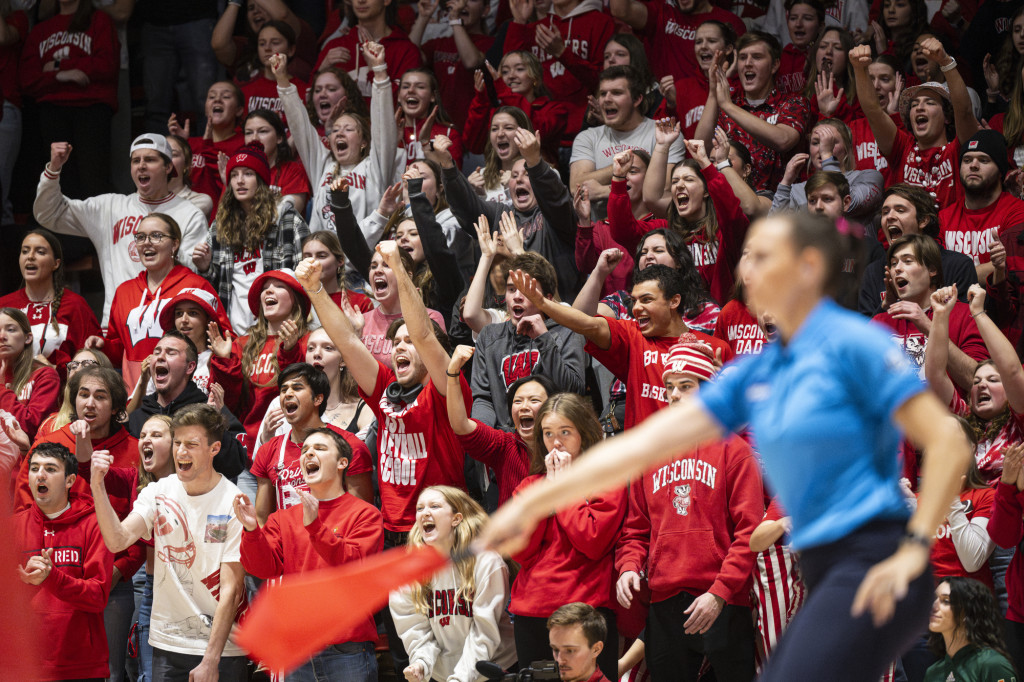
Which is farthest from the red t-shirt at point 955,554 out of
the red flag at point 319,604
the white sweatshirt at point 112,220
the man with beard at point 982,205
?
the white sweatshirt at point 112,220

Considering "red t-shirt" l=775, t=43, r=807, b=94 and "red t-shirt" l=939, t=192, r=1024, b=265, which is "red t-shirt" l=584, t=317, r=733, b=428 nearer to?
"red t-shirt" l=939, t=192, r=1024, b=265

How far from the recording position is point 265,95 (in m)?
11.0

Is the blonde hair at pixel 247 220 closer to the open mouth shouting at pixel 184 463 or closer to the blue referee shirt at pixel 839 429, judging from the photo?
the open mouth shouting at pixel 184 463

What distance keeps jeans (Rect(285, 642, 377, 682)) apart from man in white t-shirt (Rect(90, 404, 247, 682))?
0.52 meters

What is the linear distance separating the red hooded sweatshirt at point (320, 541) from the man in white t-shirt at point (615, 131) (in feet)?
11.5

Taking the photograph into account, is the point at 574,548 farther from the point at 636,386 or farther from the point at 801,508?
the point at 801,508

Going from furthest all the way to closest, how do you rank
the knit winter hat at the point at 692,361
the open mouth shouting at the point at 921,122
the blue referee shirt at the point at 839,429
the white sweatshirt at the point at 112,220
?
the white sweatshirt at the point at 112,220, the open mouth shouting at the point at 921,122, the knit winter hat at the point at 692,361, the blue referee shirt at the point at 839,429

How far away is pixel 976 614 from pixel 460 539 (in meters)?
2.47

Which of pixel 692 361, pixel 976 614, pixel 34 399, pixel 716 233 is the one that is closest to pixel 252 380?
pixel 34 399

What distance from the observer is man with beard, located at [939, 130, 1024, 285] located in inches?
300

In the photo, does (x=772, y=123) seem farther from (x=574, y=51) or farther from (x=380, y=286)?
(x=380, y=286)

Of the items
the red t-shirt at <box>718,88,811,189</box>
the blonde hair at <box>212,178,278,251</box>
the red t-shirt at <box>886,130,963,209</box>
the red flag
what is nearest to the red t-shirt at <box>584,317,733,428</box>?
the red t-shirt at <box>886,130,963,209</box>

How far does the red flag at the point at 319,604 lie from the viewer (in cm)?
296

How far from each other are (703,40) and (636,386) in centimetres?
416
